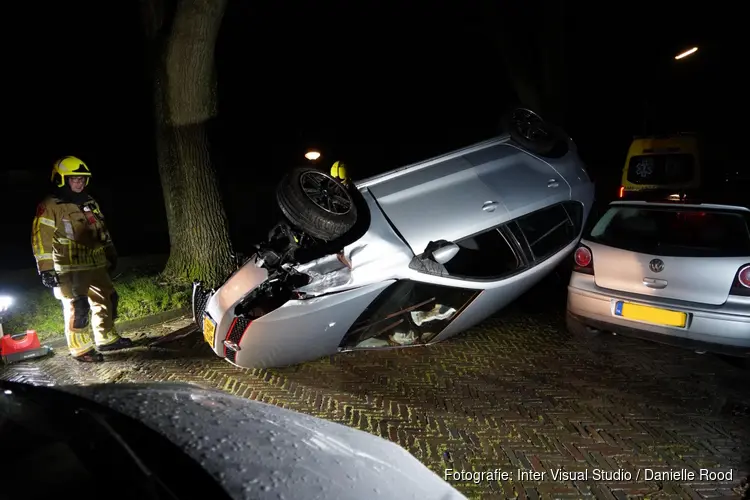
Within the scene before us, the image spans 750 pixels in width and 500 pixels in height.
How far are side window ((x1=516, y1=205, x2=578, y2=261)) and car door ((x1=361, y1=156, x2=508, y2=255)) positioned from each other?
0.65 m

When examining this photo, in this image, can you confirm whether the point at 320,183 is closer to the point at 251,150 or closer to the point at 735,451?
the point at 735,451

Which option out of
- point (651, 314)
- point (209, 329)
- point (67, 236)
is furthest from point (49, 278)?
point (651, 314)

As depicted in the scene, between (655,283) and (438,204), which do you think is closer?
(655,283)

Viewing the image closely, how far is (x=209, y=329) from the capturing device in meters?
4.47

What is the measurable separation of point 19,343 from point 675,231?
6252 millimetres

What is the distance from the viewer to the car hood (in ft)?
5.41

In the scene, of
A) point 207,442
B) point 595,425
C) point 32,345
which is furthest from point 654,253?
point 32,345

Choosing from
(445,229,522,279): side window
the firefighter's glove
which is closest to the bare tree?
the firefighter's glove

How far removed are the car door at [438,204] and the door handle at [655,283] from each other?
4.34ft

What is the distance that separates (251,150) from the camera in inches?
1041

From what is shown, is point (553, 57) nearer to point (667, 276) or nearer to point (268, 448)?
point (667, 276)

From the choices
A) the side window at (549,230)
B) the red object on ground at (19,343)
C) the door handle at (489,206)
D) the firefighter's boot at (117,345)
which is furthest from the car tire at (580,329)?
the red object on ground at (19,343)

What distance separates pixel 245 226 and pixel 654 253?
1160 centimetres

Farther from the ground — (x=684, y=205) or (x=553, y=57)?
(x=553, y=57)
